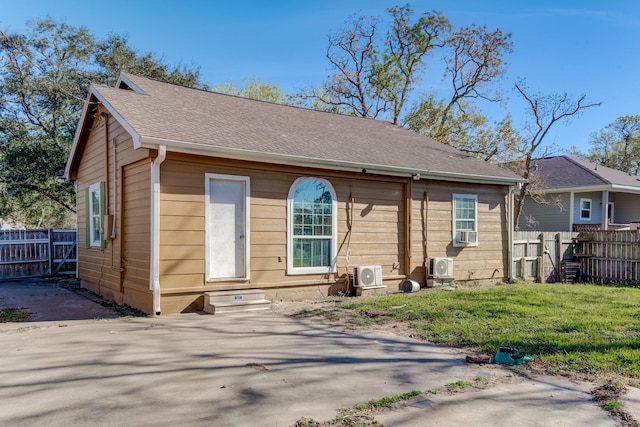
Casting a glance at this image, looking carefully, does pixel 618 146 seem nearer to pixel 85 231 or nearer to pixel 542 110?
pixel 542 110

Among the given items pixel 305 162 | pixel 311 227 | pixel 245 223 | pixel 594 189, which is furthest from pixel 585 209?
pixel 245 223

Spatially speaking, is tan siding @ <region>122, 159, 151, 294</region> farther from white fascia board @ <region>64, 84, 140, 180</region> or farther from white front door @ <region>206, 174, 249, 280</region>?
white front door @ <region>206, 174, 249, 280</region>

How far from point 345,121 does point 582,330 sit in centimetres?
864

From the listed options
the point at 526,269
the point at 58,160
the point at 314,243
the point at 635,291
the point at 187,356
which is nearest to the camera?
the point at 187,356

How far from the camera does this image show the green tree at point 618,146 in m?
39.6

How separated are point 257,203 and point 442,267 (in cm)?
492

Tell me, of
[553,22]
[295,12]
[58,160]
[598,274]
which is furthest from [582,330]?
[58,160]

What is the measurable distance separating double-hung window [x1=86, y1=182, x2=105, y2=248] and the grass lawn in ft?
18.0

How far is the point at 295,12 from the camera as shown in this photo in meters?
18.3

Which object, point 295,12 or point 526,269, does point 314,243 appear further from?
point 295,12

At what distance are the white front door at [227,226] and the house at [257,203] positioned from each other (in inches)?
0.7

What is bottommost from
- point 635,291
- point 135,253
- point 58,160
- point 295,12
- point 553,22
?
point 635,291

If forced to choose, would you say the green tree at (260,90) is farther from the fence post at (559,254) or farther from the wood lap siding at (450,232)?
the fence post at (559,254)

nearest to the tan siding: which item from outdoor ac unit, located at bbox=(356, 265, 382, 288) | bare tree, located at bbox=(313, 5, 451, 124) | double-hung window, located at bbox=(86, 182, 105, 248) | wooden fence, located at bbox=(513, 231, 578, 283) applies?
double-hung window, located at bbox=(86, 182, 105, 248)
